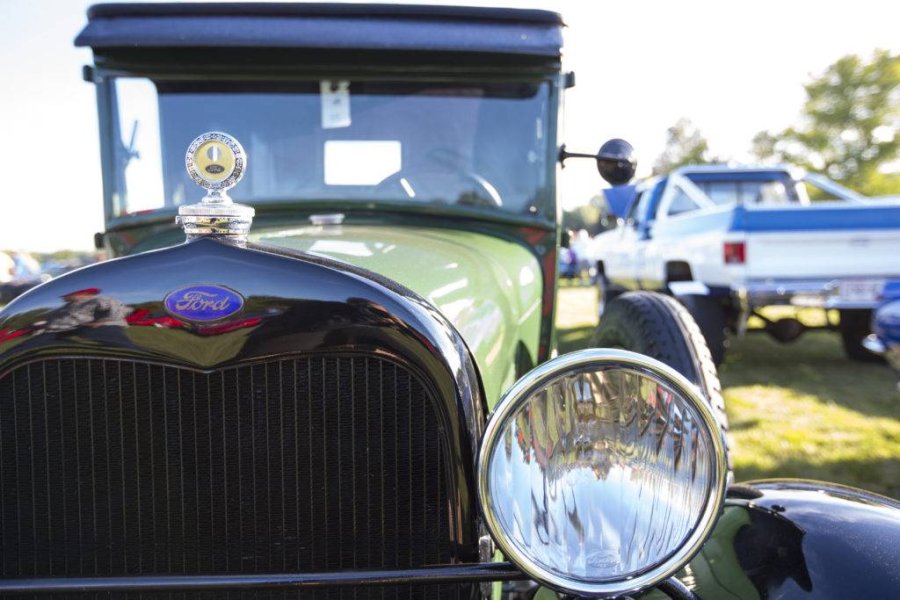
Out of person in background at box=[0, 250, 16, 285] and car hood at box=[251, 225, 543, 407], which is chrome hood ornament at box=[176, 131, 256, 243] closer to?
car hood at box=[251, 225, 543, 407]

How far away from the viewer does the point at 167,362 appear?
1218 millimetres

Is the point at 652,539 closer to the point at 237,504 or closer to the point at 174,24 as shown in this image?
the point at 237,504

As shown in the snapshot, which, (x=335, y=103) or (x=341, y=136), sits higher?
(x=335, y=103)

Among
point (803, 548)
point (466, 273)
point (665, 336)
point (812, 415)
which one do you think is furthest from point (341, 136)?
point (812, 415)

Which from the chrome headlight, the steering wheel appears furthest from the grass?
the chrome headlight

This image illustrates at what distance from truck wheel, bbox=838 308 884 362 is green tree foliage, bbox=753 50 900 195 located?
21.9 metres

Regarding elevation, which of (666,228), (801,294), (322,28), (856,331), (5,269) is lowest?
Result: (856,331)

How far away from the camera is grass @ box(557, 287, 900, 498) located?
387 centimetres

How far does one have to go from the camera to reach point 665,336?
7.04 feet

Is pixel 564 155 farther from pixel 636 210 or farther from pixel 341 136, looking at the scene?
pixel 636 210

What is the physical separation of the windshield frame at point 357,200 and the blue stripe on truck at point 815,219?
4002 millimetres

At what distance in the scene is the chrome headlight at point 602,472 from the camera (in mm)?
1122

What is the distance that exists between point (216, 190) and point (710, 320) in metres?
5.36

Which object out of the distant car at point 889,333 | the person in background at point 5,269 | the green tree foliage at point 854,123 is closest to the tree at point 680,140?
the green tree foliage at point 854,123
